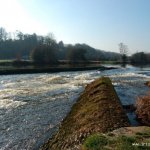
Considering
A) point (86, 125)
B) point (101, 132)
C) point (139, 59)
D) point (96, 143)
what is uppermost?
point (96, 143)

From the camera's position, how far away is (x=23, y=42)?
605ft

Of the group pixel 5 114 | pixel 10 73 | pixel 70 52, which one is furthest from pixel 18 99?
pixel 70 52

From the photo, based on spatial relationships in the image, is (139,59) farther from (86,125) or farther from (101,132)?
→ (101,132)

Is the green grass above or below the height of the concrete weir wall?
above

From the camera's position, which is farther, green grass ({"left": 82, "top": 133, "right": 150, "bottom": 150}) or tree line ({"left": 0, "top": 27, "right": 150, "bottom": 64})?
tree line ({"left": 0, "top": 27, "right": 150, "bottom": 64})

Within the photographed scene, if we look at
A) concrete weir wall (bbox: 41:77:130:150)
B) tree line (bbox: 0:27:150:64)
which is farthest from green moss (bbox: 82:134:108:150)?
tree line (bbox: 0:27:150:64)

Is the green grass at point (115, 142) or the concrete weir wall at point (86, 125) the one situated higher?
the green grass at point (115, 142)

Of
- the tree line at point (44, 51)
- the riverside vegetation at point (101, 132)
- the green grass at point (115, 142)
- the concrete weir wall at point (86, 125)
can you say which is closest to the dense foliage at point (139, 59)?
the tree line at point (44, 51)

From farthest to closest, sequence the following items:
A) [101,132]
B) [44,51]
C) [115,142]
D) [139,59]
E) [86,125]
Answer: [139,59] → [44,51] → [86,125] → [101,132] → [115,142]

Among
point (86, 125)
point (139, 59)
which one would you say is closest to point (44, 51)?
point (139, 59)

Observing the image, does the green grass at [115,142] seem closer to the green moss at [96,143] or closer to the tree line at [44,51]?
the green moss at [96,143]

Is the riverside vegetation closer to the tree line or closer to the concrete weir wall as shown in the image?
the concrete weir wall

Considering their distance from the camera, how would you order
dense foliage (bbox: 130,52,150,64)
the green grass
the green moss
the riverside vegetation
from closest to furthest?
the green grass, the green moss, the riverside vegetation, dense foliage (bbox: 130,52,150,64)

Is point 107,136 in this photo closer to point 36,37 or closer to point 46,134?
point 46,134
